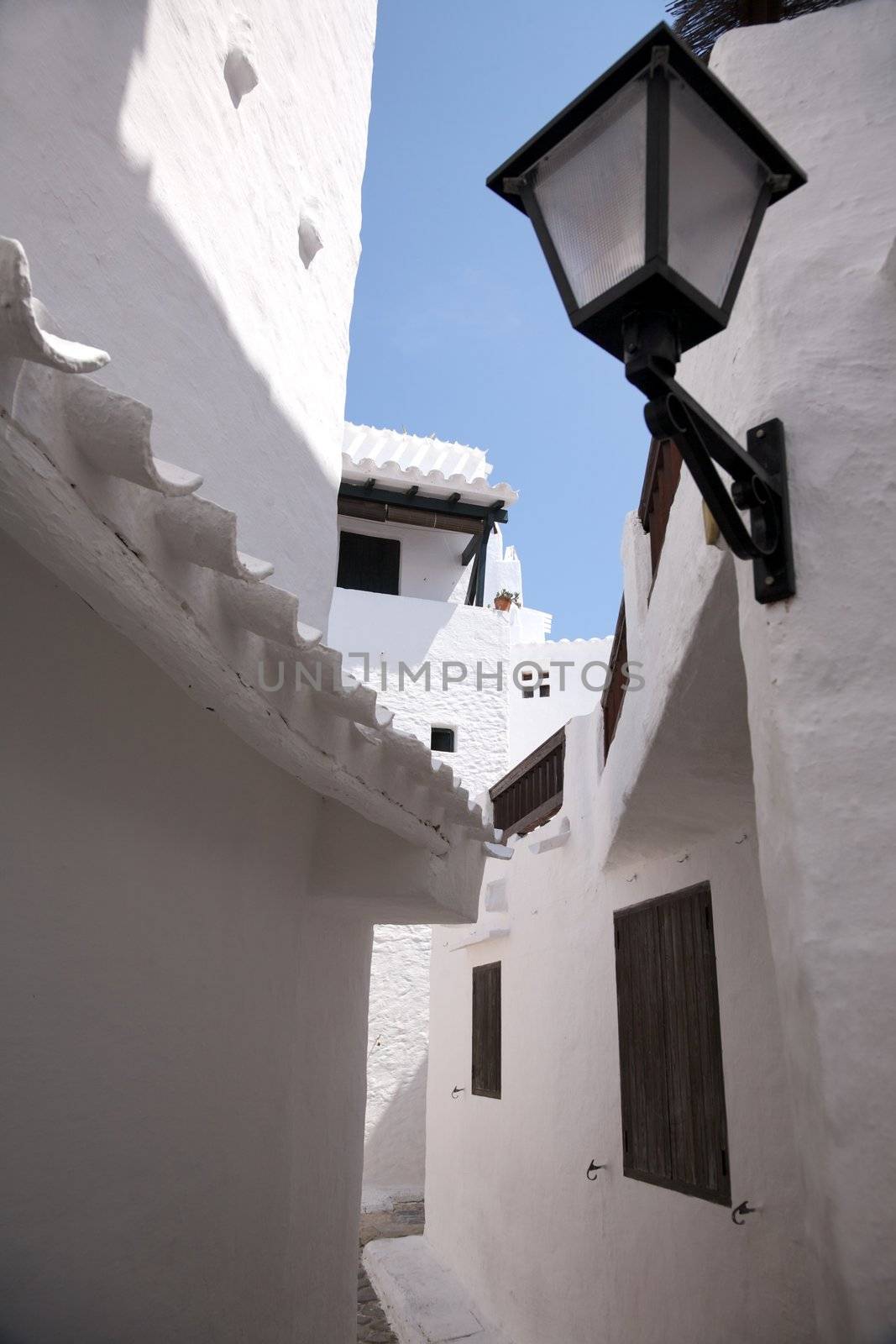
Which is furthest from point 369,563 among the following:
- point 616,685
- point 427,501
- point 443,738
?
point 616,685

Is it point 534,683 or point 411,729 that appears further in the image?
point 534,683

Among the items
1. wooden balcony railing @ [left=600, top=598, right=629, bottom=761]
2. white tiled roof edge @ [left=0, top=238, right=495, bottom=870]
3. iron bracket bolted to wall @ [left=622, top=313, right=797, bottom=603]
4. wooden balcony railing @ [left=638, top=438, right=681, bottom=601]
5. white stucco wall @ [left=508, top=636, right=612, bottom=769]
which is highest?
white stucco wall @ [left=508, top=636, right=612, bottom=769]

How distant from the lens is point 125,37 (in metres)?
3.37

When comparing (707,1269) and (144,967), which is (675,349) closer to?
(144,967)

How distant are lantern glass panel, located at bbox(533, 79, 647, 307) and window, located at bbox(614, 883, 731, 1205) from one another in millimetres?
3468

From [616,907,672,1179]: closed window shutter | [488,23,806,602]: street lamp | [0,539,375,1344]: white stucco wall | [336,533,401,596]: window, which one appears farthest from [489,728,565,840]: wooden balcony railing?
[336,533,401,596]: window

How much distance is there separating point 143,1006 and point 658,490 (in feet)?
9.88

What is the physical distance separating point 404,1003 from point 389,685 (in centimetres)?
424

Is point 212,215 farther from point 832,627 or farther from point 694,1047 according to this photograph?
point 694,1047

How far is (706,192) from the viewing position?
178 cm

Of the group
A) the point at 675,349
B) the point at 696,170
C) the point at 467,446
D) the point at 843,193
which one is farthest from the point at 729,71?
the point at 467,446

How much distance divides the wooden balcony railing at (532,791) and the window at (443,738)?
4563mm

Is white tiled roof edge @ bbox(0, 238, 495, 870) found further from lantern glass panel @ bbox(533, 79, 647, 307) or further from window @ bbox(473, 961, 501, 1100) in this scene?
window @ bbox(473, 961, 501, 1100)

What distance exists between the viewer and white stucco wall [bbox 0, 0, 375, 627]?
2.98 m
